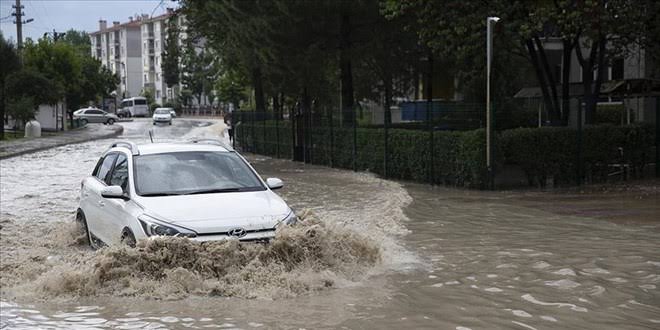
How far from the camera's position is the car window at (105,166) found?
1044 centimetres

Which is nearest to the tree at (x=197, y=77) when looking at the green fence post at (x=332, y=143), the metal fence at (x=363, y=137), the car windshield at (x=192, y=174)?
the metal fence at (x=363, y=137)

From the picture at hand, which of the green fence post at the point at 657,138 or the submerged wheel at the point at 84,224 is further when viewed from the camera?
the green fence post at the point at 657,138

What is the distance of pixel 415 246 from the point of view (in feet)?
35.4

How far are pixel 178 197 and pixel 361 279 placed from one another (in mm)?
2138

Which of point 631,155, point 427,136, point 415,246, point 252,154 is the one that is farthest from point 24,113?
point 415,246

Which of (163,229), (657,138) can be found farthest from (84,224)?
(657,138)

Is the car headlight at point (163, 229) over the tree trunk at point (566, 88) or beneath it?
beneath

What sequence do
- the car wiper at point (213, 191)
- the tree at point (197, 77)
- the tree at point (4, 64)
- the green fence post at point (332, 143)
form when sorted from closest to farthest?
the car wiper at point (213, 191) → the green fence post at point (332, 143) → the tree at point (4, 64) → the tree at point (197, 77)

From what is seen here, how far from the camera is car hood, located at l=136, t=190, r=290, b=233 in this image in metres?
8.04

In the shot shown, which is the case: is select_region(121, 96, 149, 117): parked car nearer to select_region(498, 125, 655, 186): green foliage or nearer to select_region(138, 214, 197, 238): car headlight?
select_region(498, 125, 655, 186): green foliage

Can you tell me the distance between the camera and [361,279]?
28.0 feet

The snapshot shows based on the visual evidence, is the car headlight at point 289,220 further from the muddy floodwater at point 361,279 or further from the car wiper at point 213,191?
the car wiper at point 213,191

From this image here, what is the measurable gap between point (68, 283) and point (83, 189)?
10.3ft

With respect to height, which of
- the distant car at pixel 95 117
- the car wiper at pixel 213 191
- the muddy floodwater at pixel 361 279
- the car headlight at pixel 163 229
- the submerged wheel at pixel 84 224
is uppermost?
the distant car at pixel 95 117
